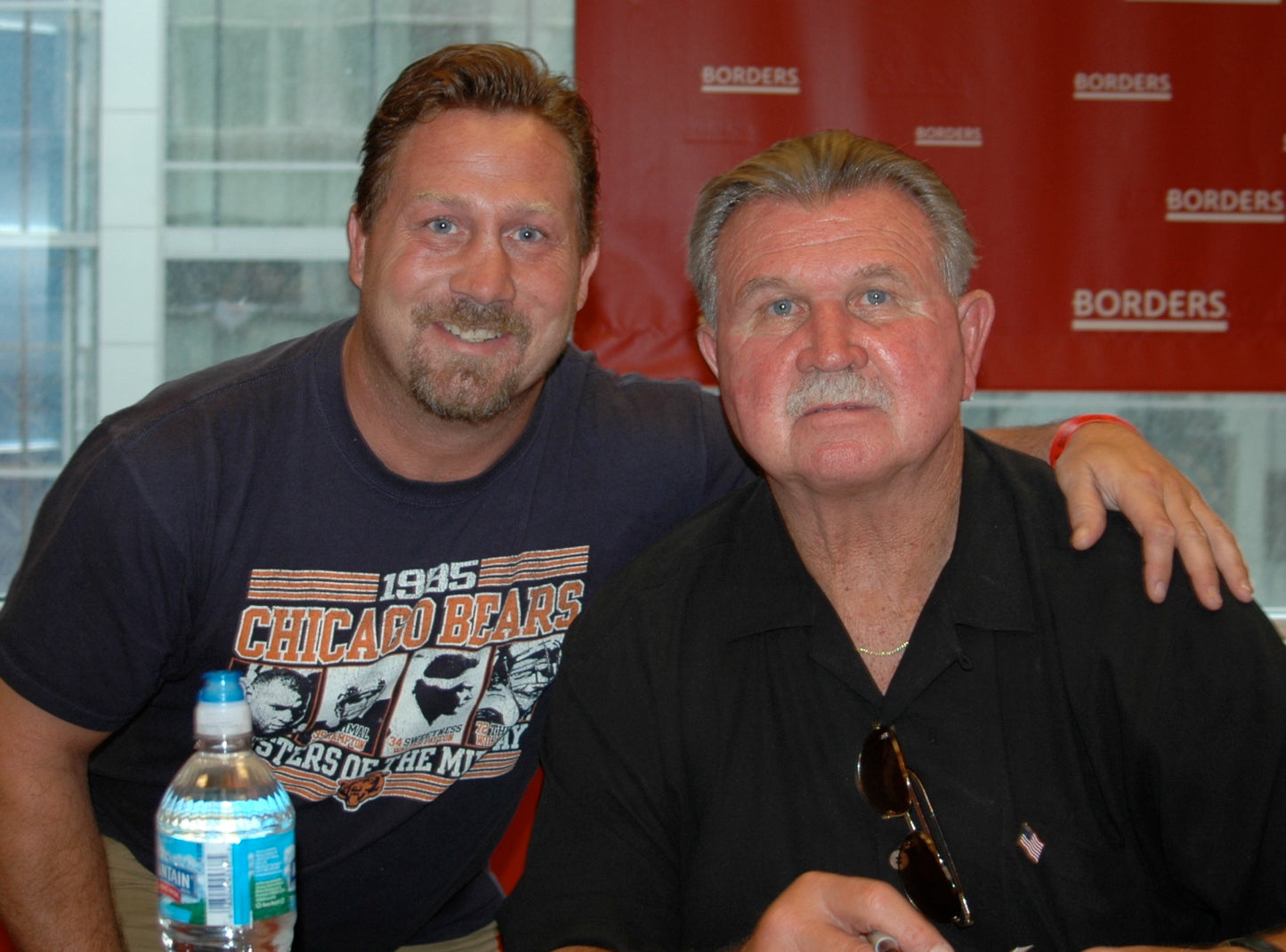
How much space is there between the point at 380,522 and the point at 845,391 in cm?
71

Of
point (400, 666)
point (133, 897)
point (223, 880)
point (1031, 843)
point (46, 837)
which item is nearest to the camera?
point (223, 880)

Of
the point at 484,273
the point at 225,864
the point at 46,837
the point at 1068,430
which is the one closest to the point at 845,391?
the point at 1068,430

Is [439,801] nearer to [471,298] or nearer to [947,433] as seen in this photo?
[471,298]

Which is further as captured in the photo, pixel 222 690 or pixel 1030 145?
pixel 1030 145

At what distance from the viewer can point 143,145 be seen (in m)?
3.19

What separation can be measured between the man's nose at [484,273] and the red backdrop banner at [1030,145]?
1241 mm

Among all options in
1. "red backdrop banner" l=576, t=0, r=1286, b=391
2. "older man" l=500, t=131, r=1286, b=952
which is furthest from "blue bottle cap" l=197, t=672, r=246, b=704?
"red backdrop banner" l=576, t=0, r=1286, b=391

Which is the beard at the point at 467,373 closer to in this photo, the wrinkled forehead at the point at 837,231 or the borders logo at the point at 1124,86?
the wrinkled forehead at the point at 837,231

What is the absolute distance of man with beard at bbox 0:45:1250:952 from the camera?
5.12 ft

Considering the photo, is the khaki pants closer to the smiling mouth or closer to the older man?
the older man

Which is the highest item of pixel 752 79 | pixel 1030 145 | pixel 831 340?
pixel 752 79

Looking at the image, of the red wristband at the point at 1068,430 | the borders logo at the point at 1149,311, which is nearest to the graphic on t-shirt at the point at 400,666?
the red wristband at the point at 1068,430

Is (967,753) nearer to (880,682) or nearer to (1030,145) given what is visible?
(880,682)

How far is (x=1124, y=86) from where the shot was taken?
297 centimetres
